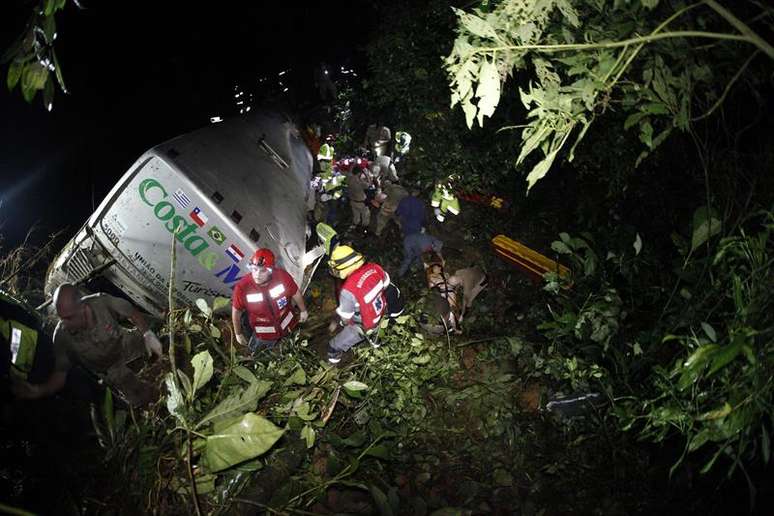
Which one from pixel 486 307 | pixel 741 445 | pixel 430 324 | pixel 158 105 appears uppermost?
pixel 158 105

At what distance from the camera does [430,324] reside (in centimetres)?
485

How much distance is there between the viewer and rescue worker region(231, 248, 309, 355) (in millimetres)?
4586

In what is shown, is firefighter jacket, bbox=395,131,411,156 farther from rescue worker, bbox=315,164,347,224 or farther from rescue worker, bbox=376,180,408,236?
rescue worker, bbox=315,164,347,224

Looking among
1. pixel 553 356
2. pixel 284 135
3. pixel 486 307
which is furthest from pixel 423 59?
pixel 553 356

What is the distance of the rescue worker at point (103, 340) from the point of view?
3918mm

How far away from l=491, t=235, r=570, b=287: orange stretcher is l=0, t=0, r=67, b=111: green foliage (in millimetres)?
5680

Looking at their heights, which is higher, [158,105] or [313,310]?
[158,105]

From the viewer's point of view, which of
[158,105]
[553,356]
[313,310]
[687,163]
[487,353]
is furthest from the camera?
[158,105]

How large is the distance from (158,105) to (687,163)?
16142 mm

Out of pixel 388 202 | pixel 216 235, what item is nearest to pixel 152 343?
pixel 216 235

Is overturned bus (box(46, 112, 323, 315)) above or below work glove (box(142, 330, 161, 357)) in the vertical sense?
above

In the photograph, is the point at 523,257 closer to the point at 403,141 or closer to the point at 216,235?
the point at 403,141

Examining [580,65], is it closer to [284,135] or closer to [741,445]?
[741,445]

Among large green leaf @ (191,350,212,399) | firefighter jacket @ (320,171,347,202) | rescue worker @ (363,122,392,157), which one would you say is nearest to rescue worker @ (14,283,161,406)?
large green leaf @ (191,350,212,399)
